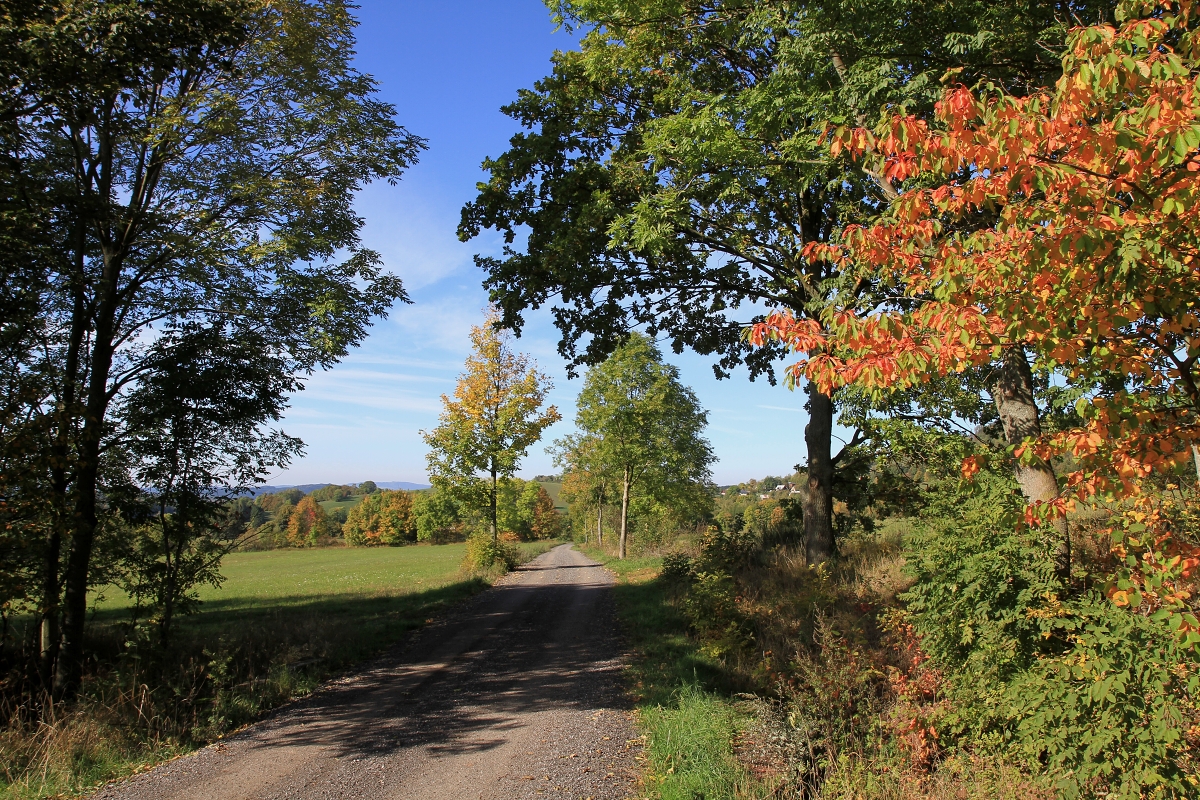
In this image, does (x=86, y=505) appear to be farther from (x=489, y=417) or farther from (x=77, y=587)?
(x=489, y=417)

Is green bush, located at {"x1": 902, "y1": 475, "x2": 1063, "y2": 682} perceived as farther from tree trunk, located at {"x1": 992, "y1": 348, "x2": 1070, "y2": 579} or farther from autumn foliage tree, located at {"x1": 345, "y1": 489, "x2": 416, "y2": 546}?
autumn foliage tree, located at {"x1": 345, "y1": 489, "x2": 416, "y2": 546}

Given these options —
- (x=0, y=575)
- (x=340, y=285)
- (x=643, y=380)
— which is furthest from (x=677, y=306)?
(x=643, y=380)

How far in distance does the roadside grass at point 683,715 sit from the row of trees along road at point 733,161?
4171mm

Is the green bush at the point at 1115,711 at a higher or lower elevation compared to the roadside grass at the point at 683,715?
higher

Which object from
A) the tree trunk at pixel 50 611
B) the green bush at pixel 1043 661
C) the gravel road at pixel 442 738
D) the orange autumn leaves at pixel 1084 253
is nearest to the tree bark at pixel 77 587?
the tree trunk at pixel 50 611

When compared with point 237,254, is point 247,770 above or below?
below

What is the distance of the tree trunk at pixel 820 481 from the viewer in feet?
42.4

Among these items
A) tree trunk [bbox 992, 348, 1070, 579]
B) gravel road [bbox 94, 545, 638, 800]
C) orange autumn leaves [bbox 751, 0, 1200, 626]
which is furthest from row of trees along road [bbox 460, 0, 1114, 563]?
gravel road [bbox 94, 545, 638, 800]

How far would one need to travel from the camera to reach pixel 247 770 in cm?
614

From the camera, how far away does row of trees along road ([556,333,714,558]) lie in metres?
28.2

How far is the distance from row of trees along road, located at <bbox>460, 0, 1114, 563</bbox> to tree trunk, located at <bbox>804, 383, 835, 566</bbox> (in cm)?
4

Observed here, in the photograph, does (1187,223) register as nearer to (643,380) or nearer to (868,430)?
(868,430)

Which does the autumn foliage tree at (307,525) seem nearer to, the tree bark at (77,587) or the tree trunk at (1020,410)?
the tree bark at (77,587)

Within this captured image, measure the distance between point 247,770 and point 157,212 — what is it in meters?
8.10
